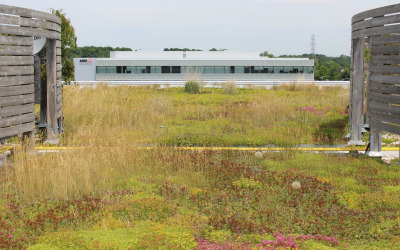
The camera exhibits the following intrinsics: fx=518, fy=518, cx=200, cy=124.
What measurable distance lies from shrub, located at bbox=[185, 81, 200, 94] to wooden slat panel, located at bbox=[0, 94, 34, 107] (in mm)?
17537

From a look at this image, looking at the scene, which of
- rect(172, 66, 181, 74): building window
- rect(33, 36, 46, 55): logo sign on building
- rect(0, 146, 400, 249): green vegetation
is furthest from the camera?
rect(172, 66, 181, 74): building window

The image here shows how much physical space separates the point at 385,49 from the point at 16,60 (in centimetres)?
842

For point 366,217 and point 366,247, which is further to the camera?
point 366,217

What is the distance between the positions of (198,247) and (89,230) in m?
1.71

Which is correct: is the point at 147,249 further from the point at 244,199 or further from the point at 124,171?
the point at 124,171

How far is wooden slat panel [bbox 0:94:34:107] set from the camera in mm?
11445

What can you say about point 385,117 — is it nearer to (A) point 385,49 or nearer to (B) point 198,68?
(A) point 385,49

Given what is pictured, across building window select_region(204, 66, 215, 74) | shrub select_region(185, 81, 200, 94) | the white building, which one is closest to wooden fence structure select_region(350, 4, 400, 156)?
shrub select_region(185, 81, 200, 94)

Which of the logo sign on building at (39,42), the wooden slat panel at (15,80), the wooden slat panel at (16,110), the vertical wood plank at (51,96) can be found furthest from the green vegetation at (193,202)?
the logo sign on building at (39,42)

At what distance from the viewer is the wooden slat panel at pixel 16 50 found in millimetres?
11414

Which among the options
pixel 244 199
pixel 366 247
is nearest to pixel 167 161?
pixel 244 199

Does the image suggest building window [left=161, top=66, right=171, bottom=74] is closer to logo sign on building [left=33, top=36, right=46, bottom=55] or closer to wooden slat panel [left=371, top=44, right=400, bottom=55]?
logo sign on building [left=33, top=36, right=46, bottom=55]

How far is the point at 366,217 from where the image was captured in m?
7.90

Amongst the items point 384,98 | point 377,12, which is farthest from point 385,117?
point 377,12
